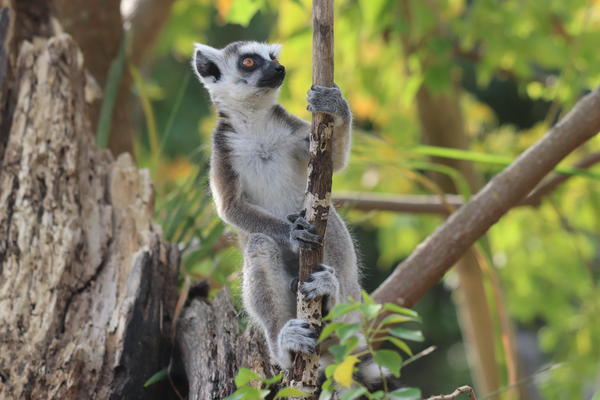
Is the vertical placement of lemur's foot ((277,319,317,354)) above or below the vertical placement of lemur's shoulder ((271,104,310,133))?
below

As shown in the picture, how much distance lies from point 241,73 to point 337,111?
0.98 metres

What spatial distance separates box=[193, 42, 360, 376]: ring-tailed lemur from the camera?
3.78 m

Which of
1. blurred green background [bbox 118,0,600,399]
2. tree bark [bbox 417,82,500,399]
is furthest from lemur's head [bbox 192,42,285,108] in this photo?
tree bark [bbox 417,82,500,399]

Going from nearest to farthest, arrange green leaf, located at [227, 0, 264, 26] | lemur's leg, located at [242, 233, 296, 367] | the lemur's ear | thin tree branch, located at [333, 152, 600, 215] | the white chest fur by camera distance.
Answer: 1. lemur's leg, located at [242, 233, 296, 367]
2. the white chest fur
3. the lemur's ear
4. green leaf, located at [227, 0, 264, 26]
5. thin tree branch, located at [333, 152, 600, 215]

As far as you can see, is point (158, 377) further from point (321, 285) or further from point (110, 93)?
point (110, 93)

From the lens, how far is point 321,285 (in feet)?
10.9

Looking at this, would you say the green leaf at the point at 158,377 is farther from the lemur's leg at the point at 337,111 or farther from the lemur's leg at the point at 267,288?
the lemur's leg at the point at 337,111

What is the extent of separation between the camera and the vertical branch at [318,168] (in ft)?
9.38

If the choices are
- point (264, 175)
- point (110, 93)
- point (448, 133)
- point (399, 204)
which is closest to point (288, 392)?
point (264, 175)

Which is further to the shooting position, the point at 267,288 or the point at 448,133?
the point at 448,133

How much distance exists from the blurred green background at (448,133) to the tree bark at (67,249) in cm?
52

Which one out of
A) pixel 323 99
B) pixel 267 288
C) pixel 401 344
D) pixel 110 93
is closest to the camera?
pixel 401 344

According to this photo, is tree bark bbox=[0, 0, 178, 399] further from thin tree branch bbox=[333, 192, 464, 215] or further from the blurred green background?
thin tree branch bbox=[333, 192, 464, 215]

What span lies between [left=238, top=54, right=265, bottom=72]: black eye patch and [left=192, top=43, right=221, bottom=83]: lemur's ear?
180 millimetres
